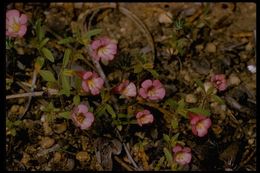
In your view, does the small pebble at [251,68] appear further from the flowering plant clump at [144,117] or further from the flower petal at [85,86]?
the flower petal at [85,86]

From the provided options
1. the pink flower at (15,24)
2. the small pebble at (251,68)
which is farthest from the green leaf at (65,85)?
the small pebble at (251,68)

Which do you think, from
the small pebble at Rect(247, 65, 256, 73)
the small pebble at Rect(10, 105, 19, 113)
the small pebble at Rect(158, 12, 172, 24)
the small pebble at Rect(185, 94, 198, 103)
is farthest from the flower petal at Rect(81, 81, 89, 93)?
the small pebble at Rect(247, 65, 256, 73)

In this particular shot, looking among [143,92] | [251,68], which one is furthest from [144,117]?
[251,68]

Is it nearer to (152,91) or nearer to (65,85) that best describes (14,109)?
(65,85)

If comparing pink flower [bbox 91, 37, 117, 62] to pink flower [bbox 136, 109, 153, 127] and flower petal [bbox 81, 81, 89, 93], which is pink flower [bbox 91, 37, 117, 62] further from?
pink flower [bbox 136, 109, 153, 127]

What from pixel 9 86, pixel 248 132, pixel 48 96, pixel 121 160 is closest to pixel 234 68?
pixel 248 132

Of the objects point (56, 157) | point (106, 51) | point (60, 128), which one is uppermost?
point (106, 51)
